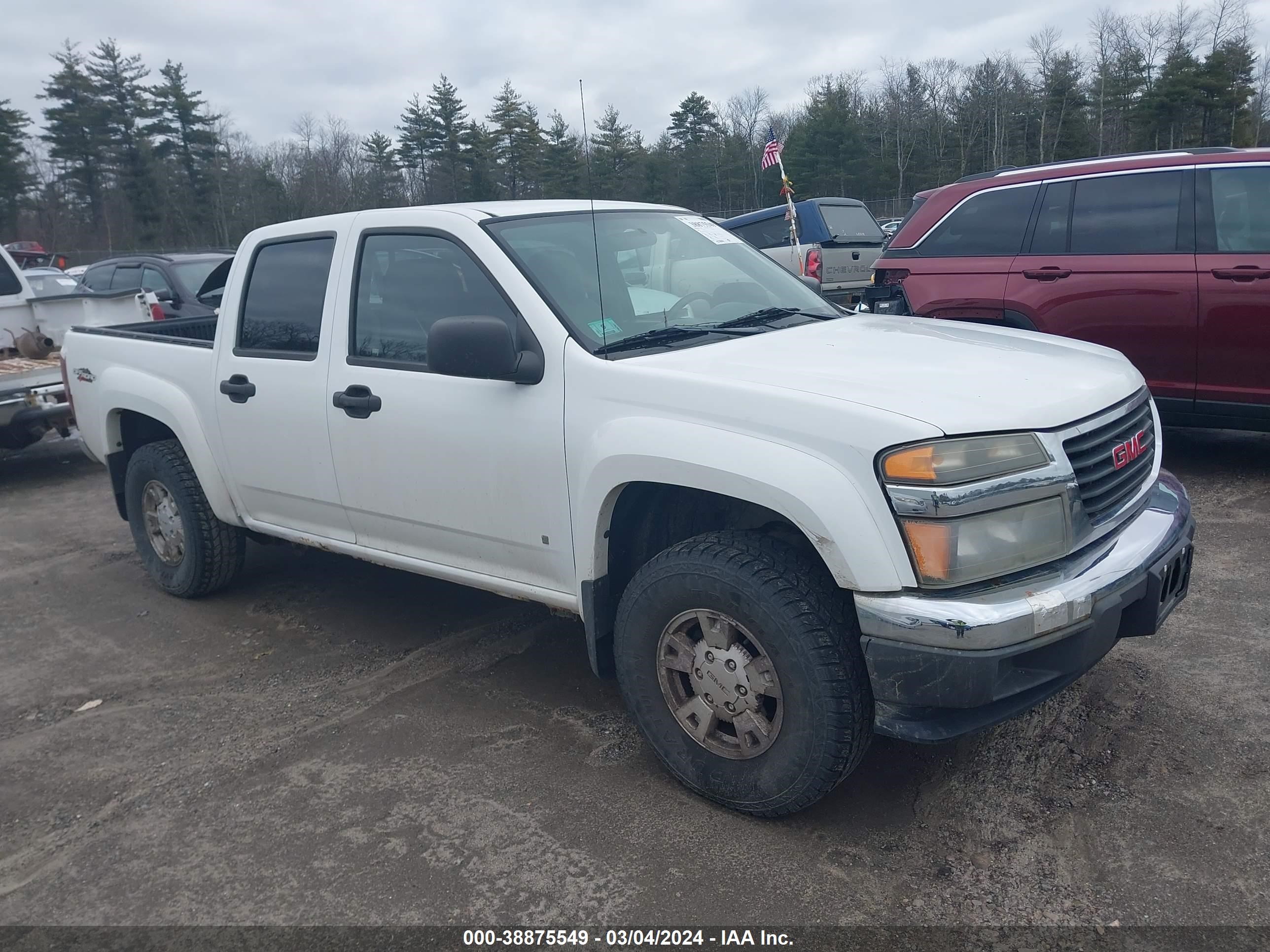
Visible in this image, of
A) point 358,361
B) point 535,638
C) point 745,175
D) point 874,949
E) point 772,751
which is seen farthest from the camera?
point 745,175

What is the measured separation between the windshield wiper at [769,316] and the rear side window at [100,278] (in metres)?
9.93

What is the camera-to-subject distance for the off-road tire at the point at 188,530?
4895mm

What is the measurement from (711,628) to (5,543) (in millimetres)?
5540

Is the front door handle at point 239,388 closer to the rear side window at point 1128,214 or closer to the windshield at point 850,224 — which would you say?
the rear side window at point 1128,214

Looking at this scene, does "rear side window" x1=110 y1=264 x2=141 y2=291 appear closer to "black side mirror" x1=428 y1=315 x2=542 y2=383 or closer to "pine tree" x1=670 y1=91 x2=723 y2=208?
"pine tree" x1=670 y1=91 x2=723 y2=208

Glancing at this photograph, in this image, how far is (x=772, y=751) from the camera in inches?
110

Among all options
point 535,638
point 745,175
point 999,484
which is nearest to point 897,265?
point 535,638

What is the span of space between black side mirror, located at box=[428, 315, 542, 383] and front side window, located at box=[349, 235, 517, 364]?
12.1 inches

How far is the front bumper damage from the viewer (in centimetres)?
241

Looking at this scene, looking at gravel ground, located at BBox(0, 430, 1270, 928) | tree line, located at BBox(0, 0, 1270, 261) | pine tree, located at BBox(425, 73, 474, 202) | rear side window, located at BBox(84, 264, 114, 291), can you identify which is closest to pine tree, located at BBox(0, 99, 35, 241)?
tree line, located at BBox(0, 0, 1270, 261)

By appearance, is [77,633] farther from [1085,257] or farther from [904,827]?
[1085,257]

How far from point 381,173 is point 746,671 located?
5.96m

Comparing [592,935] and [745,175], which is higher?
[745,175]

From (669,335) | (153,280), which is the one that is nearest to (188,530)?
(669,335)
